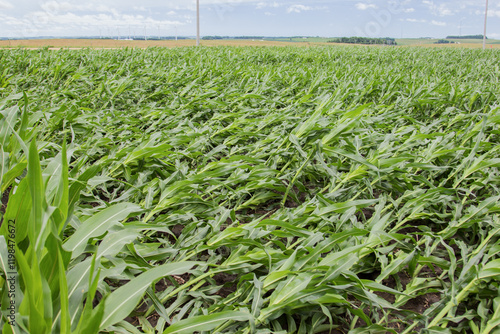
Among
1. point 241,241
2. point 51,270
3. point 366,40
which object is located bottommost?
point 241,241

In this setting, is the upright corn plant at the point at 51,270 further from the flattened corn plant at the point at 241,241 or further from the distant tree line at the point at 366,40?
the distant tree line at the point at 366,40

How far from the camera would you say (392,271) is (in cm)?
146

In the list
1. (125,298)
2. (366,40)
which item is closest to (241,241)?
(125,298)

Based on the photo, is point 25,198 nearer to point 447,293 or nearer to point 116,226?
point 116,226

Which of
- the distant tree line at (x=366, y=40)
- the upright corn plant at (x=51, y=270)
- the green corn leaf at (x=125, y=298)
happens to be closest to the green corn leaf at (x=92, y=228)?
the upright corn plant at (x=51, y=270)

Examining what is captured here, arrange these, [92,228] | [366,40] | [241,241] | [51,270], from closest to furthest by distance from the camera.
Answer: [51,270]
[92,228]
[241,241]
[366,40]

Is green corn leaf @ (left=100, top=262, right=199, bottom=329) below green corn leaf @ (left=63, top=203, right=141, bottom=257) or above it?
below

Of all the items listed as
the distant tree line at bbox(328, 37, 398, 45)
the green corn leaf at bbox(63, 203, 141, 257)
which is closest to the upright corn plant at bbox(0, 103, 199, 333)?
the green corn leaf at bbox(63, 203, 141, 257)

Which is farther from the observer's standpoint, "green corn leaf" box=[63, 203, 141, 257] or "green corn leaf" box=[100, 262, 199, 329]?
"green corn leaf" box=[63, 203, 141, 257]

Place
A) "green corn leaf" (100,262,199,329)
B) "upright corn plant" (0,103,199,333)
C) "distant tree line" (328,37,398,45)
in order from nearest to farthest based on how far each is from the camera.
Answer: "upright corn plant" (0,103,199,333) → "green corn leaf" (100,262,199,329) → "distant tree line" (328,37,398,45)

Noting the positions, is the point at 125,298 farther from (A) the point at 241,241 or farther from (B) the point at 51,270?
(A) the point at 241,241

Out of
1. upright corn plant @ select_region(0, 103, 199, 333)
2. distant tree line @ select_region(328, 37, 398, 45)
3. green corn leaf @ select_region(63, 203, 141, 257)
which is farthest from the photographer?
distant tree line @ select_region(328, 37, 398, 45)

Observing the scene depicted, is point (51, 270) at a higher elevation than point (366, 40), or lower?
lower

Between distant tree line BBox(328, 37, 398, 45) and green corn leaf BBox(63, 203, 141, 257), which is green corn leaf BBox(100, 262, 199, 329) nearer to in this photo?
green corn leaf BBox(63, 203, 141, 257)
